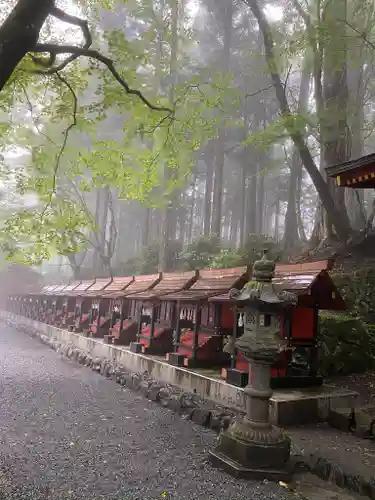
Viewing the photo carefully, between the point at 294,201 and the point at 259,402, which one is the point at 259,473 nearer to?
the point at 259,402

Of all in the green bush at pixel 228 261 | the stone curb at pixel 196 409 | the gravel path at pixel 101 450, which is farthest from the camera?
the green bush at pixel 228 261

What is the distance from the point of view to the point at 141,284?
13328 mm

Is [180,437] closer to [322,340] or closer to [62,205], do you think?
[322,340]

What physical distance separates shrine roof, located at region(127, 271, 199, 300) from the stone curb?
201 cm

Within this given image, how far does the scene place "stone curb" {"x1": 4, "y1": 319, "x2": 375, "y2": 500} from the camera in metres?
4.29

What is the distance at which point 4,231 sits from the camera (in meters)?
9.23

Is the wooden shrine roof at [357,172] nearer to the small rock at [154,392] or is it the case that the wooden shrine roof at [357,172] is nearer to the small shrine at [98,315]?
the small rock at [154,392]

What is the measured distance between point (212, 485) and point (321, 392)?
3.52m

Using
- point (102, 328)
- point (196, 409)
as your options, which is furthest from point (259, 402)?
point (102, 328)

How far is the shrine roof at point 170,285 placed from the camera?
10336mm

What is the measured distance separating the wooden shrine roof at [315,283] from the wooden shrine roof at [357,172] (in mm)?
1540

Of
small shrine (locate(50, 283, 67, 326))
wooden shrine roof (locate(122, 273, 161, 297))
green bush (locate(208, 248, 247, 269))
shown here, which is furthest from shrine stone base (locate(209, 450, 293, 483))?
small shrine (locate(50, 283, 67, 326))

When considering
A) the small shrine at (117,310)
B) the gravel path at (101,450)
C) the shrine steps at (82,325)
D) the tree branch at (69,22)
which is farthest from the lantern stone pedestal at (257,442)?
the shrine steps at (82,325)

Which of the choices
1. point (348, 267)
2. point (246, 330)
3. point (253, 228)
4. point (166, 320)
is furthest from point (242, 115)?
point (246, 330)
